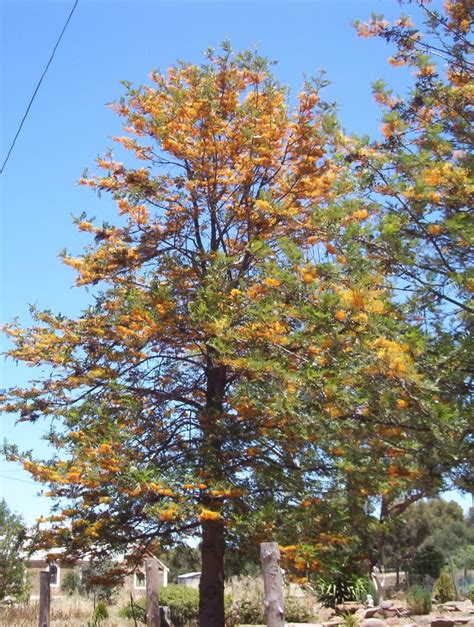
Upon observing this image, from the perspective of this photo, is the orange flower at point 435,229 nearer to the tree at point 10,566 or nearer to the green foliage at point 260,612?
the green foliage at point 260,612

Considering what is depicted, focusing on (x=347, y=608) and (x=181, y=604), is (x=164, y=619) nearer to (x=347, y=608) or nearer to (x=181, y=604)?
(x=347, y=608)

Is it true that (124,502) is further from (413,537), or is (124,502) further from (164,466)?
(413,537)

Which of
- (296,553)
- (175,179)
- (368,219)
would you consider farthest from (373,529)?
(175,179)

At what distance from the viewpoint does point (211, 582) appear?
40.2 ft

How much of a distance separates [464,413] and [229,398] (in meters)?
5.60

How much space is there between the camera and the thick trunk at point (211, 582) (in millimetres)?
12148

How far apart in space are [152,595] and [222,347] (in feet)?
13.2

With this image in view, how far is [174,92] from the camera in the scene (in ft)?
43.3

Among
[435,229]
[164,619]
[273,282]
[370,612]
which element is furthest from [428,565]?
[435,229]

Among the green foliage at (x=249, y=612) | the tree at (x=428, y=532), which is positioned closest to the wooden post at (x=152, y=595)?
the green foliage at (x=249, y=612)

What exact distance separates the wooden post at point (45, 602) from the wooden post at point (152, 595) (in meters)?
2.03

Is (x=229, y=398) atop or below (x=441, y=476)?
atop

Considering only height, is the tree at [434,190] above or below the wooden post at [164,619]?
above

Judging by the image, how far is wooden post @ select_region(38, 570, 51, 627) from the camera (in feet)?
39.1
